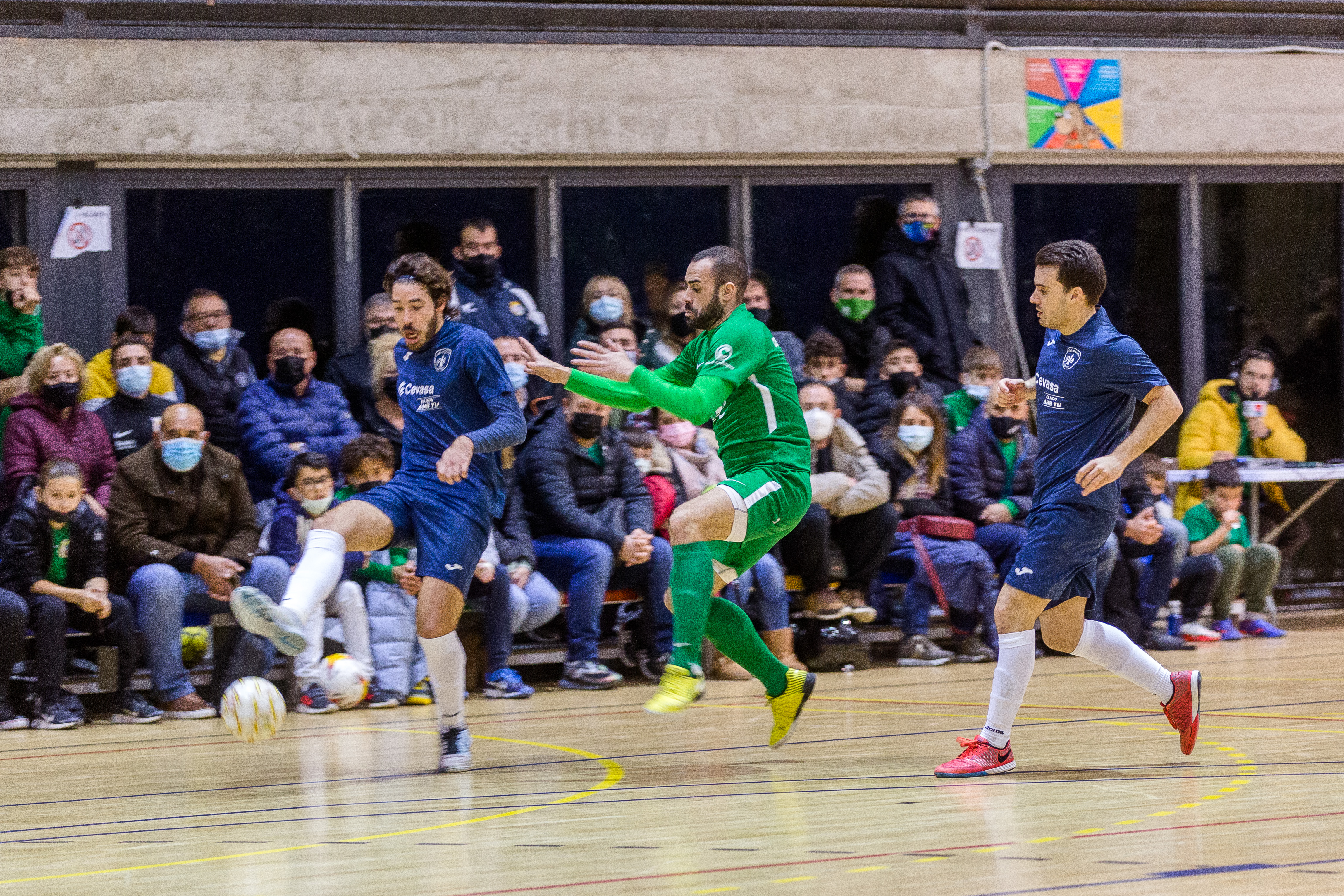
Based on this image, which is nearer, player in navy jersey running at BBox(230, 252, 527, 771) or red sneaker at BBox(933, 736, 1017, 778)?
red sneaker at BBox(933, 736, 1017, 778)

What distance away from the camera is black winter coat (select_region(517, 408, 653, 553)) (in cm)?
883

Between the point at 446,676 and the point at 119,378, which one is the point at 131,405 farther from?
the point at 446,676

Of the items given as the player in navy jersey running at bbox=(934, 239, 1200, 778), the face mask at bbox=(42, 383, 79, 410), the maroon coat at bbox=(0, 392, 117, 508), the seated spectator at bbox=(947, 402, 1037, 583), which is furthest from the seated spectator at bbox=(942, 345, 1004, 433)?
the face mask at bbox=(42, 383, 79, 410)

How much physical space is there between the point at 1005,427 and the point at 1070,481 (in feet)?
13.3

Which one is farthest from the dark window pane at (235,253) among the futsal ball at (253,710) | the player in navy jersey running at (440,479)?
the futsal ball at (253,710)

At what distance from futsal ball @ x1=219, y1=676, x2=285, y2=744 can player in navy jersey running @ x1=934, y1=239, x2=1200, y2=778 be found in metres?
2.24

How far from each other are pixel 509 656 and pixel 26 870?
169 inches

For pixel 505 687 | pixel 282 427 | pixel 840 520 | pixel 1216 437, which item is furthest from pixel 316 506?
pixel 1216 437

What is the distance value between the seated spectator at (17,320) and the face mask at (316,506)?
1503mm

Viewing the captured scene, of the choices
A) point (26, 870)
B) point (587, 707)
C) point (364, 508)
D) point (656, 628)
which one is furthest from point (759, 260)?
point (26, 870)

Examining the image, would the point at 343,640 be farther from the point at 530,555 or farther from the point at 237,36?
the point at 237,36

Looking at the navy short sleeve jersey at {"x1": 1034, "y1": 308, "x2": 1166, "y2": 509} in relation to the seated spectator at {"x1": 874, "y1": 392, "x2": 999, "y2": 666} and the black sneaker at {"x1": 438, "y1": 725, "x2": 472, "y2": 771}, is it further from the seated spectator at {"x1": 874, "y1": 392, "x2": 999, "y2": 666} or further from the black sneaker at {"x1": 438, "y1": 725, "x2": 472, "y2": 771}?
the seated spectator at {"x1": 874, "y1": 392, "x2": 999, "y2": 666}

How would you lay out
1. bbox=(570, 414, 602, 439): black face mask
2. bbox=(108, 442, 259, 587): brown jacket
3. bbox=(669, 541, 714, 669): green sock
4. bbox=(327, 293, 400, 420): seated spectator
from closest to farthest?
bbox=(669, 541, 714, 669): green sock < bbox=(108, 442, 259, 587): brown jacket < bbox=(570, 414, 602, 439): black face mask < bbox=(327, 293, 400, 420): seated spectator

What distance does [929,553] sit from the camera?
9359 mm
